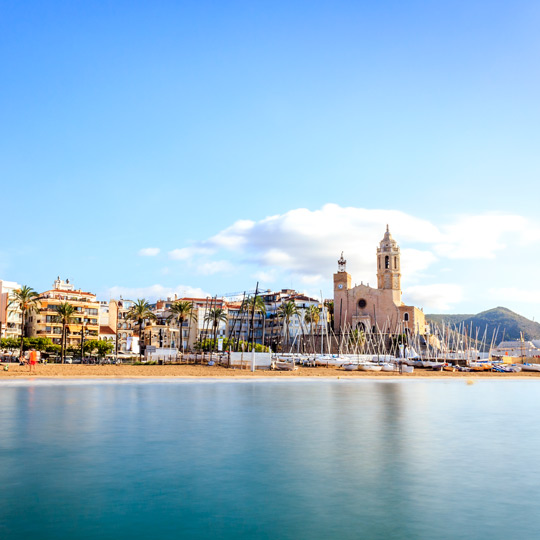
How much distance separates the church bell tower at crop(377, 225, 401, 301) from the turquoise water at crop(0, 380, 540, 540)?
424 ft

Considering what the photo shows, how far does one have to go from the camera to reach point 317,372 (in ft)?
263

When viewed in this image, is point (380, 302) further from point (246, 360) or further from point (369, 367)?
point (246, 360)

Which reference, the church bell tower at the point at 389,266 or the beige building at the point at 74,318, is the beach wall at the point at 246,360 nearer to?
the beige building at the point at 74,318

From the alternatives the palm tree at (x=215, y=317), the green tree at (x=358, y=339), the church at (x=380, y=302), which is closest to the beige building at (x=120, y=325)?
the palm tree at (x=215, y=317)

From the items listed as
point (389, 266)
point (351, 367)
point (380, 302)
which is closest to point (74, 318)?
point (351, 367)

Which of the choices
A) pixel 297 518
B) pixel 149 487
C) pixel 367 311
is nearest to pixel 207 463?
pixel 149 487

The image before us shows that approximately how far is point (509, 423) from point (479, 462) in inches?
538

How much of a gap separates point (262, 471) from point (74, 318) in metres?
104

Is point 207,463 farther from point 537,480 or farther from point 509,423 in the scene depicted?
point 509,423

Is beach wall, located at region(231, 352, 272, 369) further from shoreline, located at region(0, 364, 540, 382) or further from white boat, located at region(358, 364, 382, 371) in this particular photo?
white boat, located at region(358, 364, 382, 371)

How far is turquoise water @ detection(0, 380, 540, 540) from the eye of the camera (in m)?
14.4

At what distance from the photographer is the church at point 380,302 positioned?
160375 mm

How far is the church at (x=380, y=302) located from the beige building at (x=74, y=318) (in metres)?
63.5

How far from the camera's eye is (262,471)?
2036 centimetres
